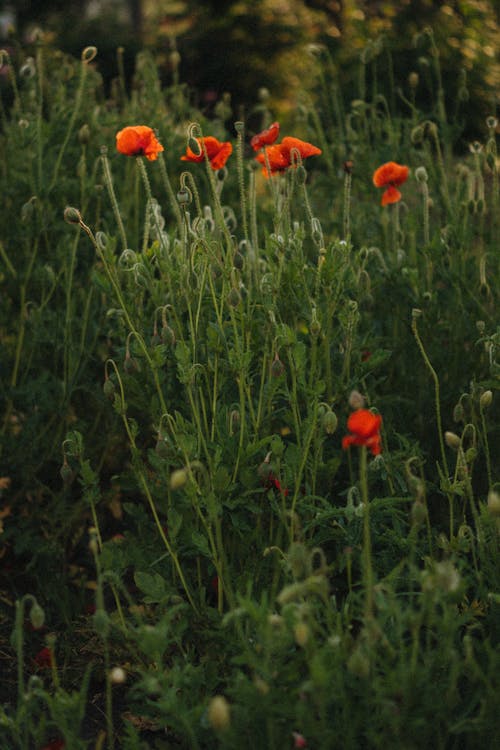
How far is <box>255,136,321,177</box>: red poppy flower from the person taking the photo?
2064 mm

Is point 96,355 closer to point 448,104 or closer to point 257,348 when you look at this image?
point 257,348

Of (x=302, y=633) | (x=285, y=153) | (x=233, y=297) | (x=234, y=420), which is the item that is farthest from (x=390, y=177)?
(x=302, y=633)

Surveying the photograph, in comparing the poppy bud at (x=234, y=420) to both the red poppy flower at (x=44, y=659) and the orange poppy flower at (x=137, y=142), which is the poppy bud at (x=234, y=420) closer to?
the orange poppy flower at (x=137, y=142)

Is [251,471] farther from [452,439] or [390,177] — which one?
[390,177]

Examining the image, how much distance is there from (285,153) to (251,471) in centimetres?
72

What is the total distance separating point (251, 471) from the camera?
1916mm

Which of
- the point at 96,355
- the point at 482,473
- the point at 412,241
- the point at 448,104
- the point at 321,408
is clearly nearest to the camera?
the point at 321,408

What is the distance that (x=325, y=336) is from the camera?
201cm

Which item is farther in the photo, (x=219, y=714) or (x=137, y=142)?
(x=137, y=142)

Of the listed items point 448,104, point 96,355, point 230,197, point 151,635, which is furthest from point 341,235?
point 448,104

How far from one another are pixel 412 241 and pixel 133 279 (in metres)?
0.85

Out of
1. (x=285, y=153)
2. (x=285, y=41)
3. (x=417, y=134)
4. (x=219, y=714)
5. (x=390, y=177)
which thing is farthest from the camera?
(x=285, y=41)

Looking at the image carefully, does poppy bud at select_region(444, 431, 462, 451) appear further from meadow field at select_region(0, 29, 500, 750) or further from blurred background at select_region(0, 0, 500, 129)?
blurred background at select_region(0, 0, 500, 129)

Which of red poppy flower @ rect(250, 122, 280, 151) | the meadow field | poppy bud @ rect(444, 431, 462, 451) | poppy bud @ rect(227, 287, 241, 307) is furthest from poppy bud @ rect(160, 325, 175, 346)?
poppy bud @ rect(444, 431, 462, 451)
